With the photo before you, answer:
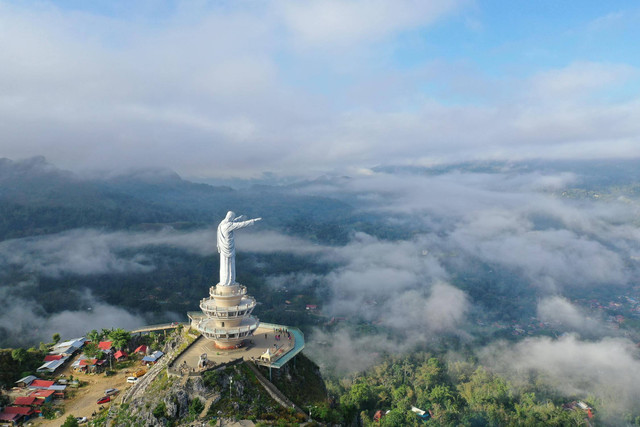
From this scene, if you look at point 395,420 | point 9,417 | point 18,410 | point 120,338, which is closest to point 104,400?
point 18,410

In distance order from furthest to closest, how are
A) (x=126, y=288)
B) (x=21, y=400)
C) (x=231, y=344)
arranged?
(x=126, y=288) → (x=231, y=344) → (x=21, y=400)

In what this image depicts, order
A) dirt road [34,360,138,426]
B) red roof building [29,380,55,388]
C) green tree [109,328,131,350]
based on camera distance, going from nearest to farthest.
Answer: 1. dirt road [34,360,138,426]
2. red roof building [29,380,55,388]
3. green tree [109,328,131,350]

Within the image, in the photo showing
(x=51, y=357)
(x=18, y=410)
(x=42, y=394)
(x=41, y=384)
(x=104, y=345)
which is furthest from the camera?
(x=104, y=345)

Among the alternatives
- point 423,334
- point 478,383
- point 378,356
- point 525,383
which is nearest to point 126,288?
point 378,356

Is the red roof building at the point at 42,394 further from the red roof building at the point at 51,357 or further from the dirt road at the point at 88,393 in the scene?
the red roof building at the point at 51,357

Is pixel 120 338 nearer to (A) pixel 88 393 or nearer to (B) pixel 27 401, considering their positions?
(A) pixel 88 393

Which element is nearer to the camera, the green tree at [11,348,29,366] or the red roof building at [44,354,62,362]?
the green tree at [11,348,29,366]

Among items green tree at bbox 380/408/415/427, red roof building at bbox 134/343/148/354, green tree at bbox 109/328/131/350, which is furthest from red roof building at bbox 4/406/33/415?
green tree at bbox 380/408/415/427

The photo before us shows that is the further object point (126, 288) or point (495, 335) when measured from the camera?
point (495, 335)

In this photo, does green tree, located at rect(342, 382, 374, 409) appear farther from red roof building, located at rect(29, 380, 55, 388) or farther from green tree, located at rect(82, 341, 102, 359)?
red roof building, located at rect(29, 380, 55, 388)

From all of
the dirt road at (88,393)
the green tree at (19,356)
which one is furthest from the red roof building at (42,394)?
the green tree at (19,356)

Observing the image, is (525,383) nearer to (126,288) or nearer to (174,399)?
(174,399)
